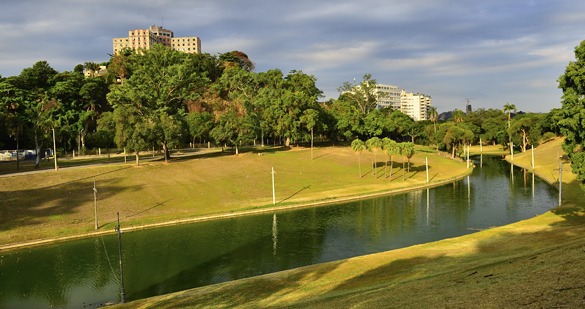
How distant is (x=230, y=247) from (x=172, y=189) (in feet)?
99.0

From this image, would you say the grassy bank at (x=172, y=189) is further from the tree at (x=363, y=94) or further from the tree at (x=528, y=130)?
the tree at (x=363, y=94)

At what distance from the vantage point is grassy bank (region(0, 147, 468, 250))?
5562cm

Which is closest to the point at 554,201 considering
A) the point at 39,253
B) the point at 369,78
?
the point at 39,253

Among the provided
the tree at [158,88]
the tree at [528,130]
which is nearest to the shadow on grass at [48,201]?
the tree at [158,88]

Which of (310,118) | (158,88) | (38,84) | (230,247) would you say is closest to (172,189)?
(230,247)

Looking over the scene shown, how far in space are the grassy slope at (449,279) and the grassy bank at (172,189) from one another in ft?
101

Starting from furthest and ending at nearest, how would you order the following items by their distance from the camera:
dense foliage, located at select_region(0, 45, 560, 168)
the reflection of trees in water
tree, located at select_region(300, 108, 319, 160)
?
tree, located at select_region(300, 108, 319, 160), dense foliage, located at select_region(0, 45, 560, 168), the reflection of trees in water

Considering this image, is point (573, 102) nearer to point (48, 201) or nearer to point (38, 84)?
point (48, 201)

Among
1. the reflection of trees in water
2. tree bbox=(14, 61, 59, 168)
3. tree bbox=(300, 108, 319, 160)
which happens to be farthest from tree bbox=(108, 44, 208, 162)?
the reflection of trees in water

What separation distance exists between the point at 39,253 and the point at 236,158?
5821cm

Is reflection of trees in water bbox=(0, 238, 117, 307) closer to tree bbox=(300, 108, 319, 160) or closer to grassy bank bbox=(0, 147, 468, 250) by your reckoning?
grassy bank bbox=(0, 147, 468, 250)

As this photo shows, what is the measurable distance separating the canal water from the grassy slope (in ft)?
20.6

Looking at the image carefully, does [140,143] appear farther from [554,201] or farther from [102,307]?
[554,201]

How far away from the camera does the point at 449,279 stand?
22109mm
